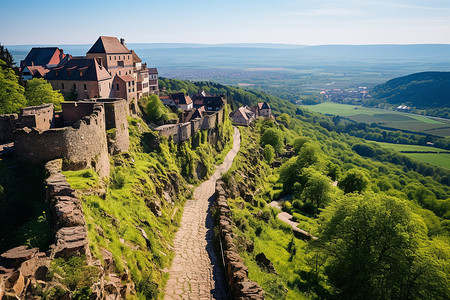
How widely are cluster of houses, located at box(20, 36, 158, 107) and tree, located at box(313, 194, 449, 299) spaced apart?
130 ft

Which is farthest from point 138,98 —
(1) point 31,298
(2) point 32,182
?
(1) point 31,298

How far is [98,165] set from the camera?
24.5 meters

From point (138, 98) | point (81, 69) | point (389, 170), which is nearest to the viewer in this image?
point (81, 69)

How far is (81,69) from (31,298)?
44086 millimetres

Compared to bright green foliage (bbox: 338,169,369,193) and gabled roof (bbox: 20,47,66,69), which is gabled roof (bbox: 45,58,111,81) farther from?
bright green foliage (bbox: 338,169,369,193)

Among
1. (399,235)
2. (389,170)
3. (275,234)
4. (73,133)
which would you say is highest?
(73,133)

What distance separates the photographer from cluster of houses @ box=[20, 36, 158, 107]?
157 feet

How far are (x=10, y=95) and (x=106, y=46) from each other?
1021 inches

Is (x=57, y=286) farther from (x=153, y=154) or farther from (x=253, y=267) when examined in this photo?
(x=153, y=154)

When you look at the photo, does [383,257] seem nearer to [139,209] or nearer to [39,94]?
[139,209]

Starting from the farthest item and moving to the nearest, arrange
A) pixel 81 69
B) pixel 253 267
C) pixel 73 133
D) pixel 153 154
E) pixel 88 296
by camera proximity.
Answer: pixel 81 69
pixel 153 154
pixel 253 267
pixel 73 133
pixel 88 296

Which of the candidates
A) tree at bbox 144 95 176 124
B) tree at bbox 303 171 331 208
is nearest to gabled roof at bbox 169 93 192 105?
tree at bbox 144 95 176 124

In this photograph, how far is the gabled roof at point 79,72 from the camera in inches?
1882

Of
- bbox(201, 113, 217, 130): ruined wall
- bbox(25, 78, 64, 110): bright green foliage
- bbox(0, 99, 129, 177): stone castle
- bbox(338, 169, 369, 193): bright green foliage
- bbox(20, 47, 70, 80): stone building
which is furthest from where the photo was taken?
bbox(338, 169, 369, 193): bright green foliage
